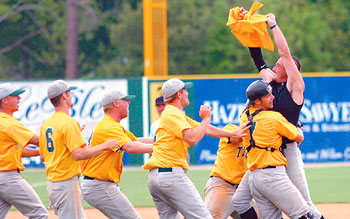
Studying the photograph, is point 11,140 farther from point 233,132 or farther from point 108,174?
point 233,132

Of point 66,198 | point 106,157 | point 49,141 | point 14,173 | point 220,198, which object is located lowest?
point 220,198

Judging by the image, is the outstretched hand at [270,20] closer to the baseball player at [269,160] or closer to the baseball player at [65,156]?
the baseball player at [269,160]

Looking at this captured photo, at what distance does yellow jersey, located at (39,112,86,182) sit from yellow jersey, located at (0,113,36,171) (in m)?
0.43

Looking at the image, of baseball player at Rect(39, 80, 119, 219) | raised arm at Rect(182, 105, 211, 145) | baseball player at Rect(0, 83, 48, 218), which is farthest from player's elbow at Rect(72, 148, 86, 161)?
raised arm at Rect(182, 105, 211, 145)

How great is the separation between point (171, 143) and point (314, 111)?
12.5m

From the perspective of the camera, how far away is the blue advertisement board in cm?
1900

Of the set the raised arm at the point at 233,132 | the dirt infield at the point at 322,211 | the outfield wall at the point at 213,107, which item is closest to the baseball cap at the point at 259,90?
the raised arm at the point at 233,132

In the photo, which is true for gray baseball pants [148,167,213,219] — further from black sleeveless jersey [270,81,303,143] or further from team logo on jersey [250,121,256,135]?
black sleeveless jersey [270,81,303,143]

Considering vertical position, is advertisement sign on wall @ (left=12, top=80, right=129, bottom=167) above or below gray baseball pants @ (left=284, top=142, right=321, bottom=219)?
below

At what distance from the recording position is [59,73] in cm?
4434

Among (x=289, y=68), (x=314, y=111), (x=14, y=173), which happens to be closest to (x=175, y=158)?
(x=289, y=68)

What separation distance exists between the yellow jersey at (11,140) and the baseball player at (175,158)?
1.57 metres

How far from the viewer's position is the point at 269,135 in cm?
719

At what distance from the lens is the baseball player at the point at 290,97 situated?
24.5 feet
